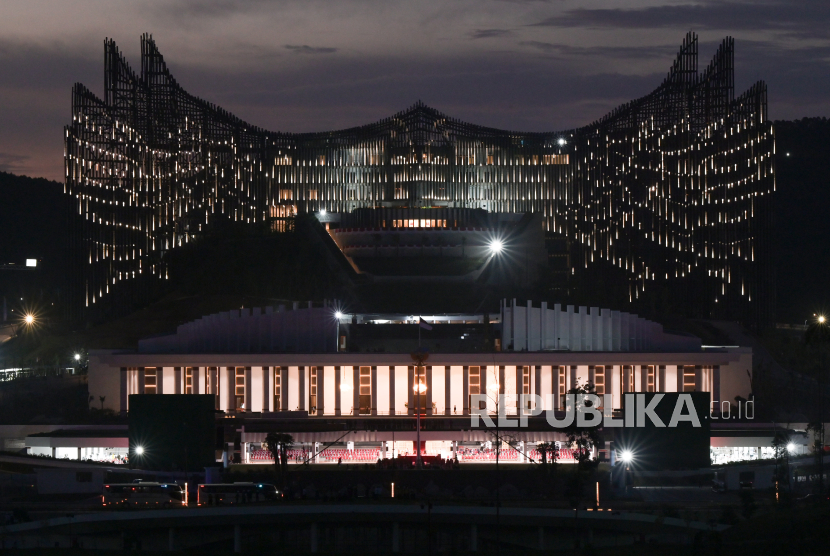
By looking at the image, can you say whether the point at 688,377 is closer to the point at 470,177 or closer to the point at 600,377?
the point at 600,377

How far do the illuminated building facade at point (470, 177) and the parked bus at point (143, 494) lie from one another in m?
71.0

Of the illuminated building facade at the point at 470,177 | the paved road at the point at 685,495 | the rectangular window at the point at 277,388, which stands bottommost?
the paved road at the point at 685,495

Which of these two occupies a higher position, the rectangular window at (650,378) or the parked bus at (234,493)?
the rectangular window at (650,378)

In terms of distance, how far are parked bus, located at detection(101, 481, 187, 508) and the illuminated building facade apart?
71.0 metres

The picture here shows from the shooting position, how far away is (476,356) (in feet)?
272

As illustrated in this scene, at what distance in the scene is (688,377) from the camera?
279 ft

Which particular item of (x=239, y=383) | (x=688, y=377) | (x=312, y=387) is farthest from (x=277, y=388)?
(x=688, y=377)

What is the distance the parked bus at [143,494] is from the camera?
190 feet

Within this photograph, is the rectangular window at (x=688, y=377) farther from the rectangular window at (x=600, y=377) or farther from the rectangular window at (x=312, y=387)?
the rectangular window at (x=312, y=387)

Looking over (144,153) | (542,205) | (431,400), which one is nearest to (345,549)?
(431,400)

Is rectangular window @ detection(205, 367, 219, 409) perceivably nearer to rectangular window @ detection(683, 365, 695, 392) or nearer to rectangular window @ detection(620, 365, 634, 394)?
rectangular window @ detection(620, 365, 634, 394)

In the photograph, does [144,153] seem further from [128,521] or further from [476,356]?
[128,521]

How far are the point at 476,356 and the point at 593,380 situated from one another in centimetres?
752

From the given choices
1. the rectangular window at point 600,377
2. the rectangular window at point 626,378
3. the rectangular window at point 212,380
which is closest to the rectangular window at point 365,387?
the rectangular window at point 212,380
